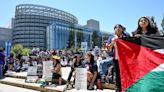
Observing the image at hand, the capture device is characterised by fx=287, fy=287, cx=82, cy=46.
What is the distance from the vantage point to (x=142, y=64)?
4.28m

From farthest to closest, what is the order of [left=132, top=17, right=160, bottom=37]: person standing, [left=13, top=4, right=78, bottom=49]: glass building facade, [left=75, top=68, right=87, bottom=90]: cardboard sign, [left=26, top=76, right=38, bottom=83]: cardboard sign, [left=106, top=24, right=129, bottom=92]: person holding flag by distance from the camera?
[left=13, top=4, right=78, bottom=49]: glass building facade
[left=26, top=76, right=38, bottom=83]: cardboard sign
[left=75, top=68, right=87, bottom=90]: cardboard sign
[left=106, top=24, right=129, bottom=92]: person holding flag
[left=132, top=17, right=160, bottom=37]: person standing

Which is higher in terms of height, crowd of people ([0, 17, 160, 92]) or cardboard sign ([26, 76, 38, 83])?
crowd of people ([0, 17, 160, 92])

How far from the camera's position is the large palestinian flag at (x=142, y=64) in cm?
411

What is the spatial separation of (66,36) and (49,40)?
649 centimetres

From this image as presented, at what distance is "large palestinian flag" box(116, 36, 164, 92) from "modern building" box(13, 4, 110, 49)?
323 ft

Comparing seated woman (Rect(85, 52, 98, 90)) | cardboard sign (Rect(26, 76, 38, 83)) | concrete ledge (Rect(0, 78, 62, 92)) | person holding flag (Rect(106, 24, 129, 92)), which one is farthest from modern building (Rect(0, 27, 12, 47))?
person holding flag (Rect(106, 24, 129, 92))

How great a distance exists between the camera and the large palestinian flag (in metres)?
4.11

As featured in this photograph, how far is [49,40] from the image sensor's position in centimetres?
10625

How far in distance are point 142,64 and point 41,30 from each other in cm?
11375

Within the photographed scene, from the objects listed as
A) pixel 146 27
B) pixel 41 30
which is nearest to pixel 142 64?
pixel 146 27

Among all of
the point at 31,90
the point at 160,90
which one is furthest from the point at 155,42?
the point at 31,90

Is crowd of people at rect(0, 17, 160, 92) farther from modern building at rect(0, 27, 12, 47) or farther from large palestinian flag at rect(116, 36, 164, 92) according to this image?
modern building at rect(0, 27, 12, 47)

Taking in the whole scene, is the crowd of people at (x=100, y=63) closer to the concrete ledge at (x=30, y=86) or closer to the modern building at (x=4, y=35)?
the concrete ledge at (x=30, y=86)

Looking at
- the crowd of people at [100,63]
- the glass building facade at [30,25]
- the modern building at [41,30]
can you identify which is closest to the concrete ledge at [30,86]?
the crowd of people at [100,63]
